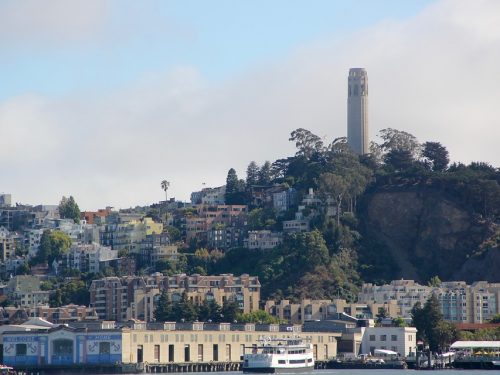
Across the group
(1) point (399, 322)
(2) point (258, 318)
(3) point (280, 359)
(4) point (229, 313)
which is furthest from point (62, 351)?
(1) point (399, 322)

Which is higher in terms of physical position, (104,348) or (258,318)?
(258,318)

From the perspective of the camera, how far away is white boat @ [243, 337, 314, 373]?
147 meters

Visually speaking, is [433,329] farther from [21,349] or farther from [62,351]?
[21,349]

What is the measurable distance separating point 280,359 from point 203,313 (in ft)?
150

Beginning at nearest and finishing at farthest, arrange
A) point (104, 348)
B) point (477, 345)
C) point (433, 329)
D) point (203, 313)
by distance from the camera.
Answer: point (104, 348) → point (477, 345) → point (433, 329) → point (203, 313)

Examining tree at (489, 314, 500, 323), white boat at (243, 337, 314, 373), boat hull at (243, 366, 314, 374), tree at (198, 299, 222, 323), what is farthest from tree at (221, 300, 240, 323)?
boat hull at (243, 366, 314, 374)

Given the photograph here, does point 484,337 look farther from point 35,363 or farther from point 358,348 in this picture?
point 35,363

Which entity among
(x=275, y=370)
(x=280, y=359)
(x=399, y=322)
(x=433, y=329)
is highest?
(x=399, y=322)

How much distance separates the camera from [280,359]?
484 feet

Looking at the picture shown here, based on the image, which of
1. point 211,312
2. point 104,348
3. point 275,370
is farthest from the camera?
point 211,312

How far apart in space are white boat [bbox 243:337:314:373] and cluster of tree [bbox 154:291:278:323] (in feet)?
122

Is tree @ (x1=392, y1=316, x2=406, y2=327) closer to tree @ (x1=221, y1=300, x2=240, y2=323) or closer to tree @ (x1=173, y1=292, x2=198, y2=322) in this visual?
tree @ (x1=221, y1=300, x2=240, y2=323)

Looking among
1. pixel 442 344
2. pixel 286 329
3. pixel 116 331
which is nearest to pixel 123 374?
pixel 116 331

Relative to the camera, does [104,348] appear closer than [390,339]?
Yes
